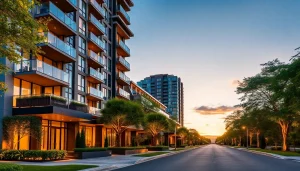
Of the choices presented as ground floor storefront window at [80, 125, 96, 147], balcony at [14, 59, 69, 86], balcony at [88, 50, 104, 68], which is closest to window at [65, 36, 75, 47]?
balcony at [88, 50, 104, 68]

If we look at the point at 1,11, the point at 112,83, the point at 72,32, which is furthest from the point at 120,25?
the point at 1,11

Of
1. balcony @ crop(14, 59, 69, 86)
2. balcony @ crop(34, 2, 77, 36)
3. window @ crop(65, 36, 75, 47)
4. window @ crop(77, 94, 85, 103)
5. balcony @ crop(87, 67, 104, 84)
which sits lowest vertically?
window @ crop(77, 94, 85, 103)

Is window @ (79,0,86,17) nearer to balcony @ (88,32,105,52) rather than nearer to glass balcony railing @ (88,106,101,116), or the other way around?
balcony @ (88,32,105,52)

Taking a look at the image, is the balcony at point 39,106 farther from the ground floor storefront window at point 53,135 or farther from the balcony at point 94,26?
the balcony at point 94,26

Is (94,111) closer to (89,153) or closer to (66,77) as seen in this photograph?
(66,77)

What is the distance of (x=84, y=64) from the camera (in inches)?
1893

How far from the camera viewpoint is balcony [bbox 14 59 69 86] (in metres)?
31.5

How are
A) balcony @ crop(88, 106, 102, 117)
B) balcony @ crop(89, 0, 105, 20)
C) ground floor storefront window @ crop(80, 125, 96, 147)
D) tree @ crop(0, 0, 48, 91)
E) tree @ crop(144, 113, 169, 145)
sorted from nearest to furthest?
1. tree @ crop(0, 0, 48, 91)
2. balcony @ crop(88, 106, 102, 117)
3. ground floor storefront window @ crop(80, 125, 96, 147)
4. balcony @ crop(89, 0, 105, 20)
5. tree @ crop(144, 113, 169, 145)

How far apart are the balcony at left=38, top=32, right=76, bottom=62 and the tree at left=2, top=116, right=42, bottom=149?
285 inches

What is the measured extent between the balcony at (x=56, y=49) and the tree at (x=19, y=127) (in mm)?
7238

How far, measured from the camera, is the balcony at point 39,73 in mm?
31531

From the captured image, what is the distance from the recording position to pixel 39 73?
31.8 meters

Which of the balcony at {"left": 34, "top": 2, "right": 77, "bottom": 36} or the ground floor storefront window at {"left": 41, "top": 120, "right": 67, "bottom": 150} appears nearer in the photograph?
the balcony at {"left": 34, "top": 2, "right": 77, "bottom": 36}

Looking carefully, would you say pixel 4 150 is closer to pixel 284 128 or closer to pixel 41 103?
pixel 41 103
